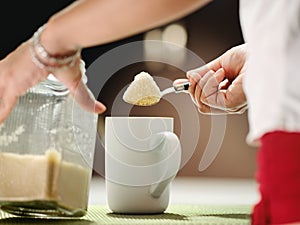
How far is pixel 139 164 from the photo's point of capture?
931mm

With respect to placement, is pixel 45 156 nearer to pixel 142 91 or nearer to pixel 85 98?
pixel 85 98

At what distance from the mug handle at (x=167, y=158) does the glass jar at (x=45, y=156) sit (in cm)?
13

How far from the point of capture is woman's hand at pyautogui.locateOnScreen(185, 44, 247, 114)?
0.99m

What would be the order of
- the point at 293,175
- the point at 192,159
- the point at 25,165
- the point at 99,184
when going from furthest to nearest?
the point at 192,159 → the point at 99,184 → the point at 25,165 → the point at 293,175

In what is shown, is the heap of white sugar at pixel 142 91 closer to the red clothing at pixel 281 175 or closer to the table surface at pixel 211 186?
the red clothing at pixel 281 175

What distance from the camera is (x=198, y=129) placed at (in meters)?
2.88

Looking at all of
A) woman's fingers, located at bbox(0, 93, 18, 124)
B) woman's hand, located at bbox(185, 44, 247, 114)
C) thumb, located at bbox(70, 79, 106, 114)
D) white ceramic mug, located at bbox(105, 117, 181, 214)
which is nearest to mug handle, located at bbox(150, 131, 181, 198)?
white ceramic mug, located at bbox(105, 117, 181, 214)

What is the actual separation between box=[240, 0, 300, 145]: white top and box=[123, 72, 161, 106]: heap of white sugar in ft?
1.36

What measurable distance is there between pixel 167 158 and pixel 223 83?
6.5 inches

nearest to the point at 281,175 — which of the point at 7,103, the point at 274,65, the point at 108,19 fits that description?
the point at 274,65

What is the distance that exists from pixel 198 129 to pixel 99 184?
0.57m

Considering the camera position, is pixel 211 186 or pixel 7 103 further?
pixel 211 186

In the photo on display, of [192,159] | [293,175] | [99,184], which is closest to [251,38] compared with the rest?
[293,175]

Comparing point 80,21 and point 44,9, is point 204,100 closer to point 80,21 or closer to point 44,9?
point 80,21
